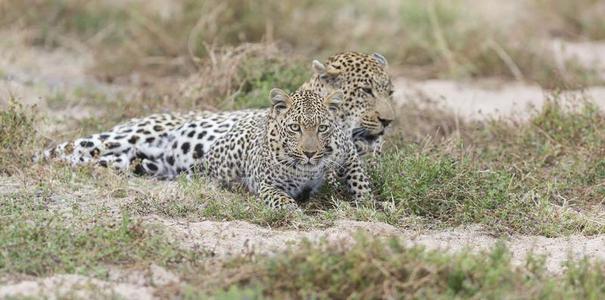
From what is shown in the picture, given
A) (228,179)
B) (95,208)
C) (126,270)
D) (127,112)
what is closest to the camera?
(126,270)

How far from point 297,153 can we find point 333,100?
58 centimetres

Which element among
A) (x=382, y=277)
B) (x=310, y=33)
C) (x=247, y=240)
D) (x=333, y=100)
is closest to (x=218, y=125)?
(x=333, y=100)

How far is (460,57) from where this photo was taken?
48.9 ft

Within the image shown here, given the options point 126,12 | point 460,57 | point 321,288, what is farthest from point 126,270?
point 126,12

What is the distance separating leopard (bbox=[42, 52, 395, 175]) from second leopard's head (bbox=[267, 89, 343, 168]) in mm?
482

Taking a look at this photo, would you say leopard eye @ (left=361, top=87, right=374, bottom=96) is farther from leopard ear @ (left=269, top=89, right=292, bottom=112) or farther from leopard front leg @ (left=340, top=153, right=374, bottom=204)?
leopard ear @ (left=269, top=89, right=292, bottom=112)

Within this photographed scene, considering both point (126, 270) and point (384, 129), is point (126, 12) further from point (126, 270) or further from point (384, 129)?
point (126, 270)

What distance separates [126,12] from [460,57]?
479cm

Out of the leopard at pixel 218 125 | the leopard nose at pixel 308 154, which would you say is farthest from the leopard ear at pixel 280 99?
the leopard at pixel 218 125

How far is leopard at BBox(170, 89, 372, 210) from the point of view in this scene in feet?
29.0

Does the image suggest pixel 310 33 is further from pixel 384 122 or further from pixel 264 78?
pixel 384 122

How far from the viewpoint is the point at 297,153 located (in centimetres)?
886

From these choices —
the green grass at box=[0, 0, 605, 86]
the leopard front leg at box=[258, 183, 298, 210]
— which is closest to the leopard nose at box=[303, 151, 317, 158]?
the leopard front leg at box=[258, 183, 298, 210]

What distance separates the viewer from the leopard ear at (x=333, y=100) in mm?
9109
